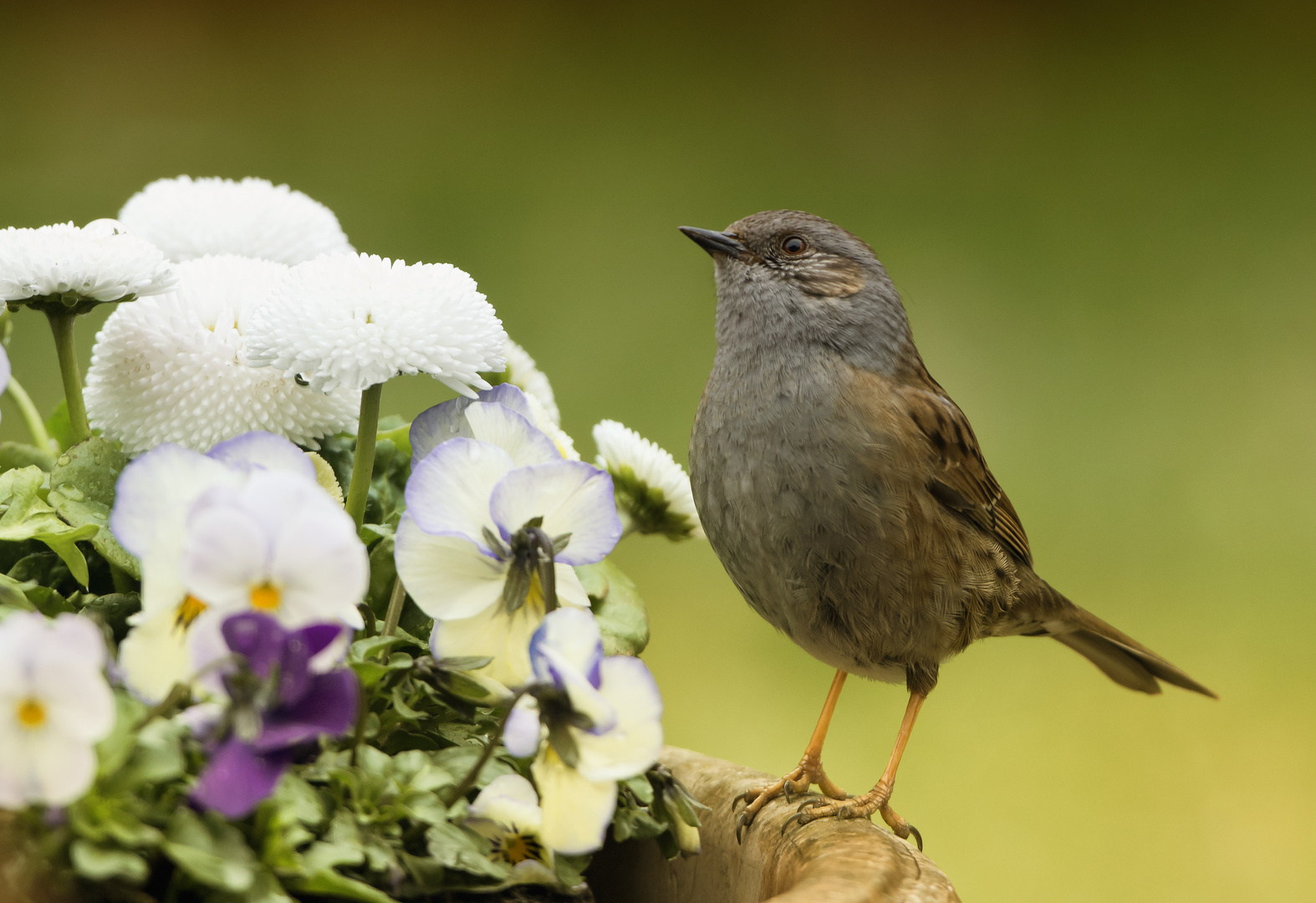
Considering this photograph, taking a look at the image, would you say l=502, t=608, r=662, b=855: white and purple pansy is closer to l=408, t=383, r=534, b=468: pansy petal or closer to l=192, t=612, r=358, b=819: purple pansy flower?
l=192, t=612, r=358, b=819: purple pansy flower

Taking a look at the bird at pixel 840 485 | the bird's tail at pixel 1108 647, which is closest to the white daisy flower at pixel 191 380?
the bird at pixel 840 485

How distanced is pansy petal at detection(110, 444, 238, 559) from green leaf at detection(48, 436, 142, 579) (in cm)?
22

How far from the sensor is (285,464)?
26.4 inches

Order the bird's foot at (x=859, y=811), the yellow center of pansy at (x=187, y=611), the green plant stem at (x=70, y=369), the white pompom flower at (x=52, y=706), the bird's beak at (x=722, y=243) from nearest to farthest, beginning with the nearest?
the white pompom flower at (x=52, y=706) < the yellow center of pansy at (x=187, y=611) < the green plant stem at (x=70, y=369) < the bird's foot at (x=859, y=811) < the bird's beak at (x=722, y=243)

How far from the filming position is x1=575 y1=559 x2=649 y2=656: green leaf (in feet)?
3.16

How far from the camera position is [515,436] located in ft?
2.56

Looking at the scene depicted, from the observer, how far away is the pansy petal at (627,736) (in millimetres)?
620

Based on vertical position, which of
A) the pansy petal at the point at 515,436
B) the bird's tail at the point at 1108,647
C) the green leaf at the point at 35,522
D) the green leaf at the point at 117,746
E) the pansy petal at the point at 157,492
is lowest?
the bird's tail at the point at 1108,647

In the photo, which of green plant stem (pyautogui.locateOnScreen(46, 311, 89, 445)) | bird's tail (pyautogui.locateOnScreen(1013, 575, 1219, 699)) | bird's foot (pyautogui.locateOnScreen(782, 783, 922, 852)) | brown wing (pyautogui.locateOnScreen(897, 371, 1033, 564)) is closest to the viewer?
green plant stem (pyautogui.locateOnScreen(46, 311, 89, 445))

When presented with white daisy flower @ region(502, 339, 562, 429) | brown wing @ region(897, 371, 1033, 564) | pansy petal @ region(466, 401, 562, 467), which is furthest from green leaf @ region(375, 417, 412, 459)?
brown wing @ region(897, 371, 1033, 564)

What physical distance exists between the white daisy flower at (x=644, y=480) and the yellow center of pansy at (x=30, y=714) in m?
0.57

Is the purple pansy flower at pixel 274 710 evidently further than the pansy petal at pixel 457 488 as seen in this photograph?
No

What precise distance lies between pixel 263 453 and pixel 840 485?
2.02 feet

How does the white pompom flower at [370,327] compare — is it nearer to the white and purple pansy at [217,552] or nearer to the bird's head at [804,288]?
the white and purple pansy at [217,552]
